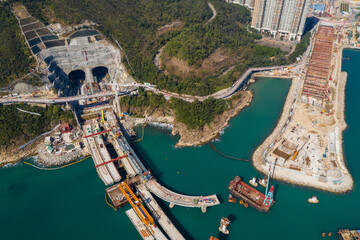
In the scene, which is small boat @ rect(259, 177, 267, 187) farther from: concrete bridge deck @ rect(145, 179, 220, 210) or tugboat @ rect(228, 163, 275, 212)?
concrete bridge deck @ rect(145, 179, 220, 210)

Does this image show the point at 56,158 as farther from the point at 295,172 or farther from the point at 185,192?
the point at 295,172

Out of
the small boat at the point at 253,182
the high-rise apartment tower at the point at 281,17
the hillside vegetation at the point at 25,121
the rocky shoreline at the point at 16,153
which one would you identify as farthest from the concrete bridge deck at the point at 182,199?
the high-rise apartment tower at the point at 281,17

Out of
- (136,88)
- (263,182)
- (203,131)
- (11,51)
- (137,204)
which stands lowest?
(137,204)

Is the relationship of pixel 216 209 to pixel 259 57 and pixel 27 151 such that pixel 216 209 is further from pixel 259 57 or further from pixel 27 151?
pixel 259 57

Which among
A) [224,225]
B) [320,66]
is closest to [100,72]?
[224,225]

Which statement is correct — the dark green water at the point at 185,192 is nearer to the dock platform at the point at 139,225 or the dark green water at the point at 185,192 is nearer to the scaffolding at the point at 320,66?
the dock platform at the point at 139,225

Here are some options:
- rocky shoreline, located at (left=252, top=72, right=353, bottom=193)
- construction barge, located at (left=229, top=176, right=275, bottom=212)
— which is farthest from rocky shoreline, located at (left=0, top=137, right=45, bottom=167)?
rocky shoreline, located at (left=252, top=72, right=353, bottom=193)

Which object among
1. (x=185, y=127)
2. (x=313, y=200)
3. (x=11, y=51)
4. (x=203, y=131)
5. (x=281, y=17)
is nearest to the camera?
(x=313, y=200)
